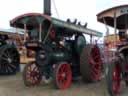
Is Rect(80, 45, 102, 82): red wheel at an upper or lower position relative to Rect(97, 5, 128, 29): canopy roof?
lower

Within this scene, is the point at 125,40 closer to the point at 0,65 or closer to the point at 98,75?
the point at 98,75

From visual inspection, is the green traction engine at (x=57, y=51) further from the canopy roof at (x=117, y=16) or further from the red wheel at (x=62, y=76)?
the canopy roof at (x=117, y=16)

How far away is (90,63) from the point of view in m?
11.1

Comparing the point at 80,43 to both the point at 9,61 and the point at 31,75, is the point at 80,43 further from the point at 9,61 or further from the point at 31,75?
the point at 9,61

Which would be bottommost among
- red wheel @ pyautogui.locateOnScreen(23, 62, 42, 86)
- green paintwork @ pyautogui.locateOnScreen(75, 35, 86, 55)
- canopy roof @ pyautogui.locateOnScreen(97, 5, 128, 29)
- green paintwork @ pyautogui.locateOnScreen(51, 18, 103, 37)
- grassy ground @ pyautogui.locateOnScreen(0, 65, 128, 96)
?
grassy ground @ pyautogui.locateOnScreen(0, 65, 128, 96)

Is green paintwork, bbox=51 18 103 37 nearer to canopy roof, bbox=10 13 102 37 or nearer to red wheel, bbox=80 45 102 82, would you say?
canopy roof, bbox=10 13 102 37

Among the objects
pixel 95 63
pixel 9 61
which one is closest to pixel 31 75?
pixel 95 63

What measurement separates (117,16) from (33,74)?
3.01 meters

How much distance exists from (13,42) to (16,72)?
1.19 m

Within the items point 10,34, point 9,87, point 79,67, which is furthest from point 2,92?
point 10,34

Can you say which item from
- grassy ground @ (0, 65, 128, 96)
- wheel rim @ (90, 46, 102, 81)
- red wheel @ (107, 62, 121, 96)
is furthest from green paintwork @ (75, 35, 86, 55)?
red wheel @ (107, 62, 121, 96)

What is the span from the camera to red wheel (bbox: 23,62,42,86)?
35.0ft

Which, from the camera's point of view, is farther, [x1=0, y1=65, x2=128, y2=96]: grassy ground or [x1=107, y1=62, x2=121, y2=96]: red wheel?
[x1=0, y1=65, x2=128, y2=96]: grassy ground

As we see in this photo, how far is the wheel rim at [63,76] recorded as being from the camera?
9.98 meters
